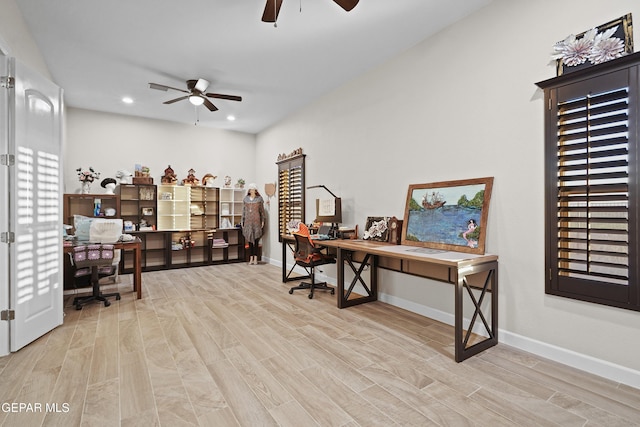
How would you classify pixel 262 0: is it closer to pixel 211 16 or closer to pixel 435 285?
pixel 211 16

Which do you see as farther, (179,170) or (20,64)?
(179,170)

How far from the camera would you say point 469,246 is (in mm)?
2830

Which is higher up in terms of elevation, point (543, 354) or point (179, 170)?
point (179, 170)

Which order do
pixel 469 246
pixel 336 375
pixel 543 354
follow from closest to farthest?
pixel 336 375 → pixel 543 354 → pixel 469 246

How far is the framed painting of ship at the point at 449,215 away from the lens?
9.18ft

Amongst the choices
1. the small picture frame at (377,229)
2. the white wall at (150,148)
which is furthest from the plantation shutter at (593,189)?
the white wall at (150,148)

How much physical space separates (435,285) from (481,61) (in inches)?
86.8

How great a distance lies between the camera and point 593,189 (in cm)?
215

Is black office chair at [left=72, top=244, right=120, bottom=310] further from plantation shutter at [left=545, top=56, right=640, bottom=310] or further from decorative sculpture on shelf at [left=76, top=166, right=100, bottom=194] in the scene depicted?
plantation shutter at [left=545, top=56, right=640, bottom=310]

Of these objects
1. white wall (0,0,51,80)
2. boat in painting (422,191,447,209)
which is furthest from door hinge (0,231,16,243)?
boat in painting (422,191,447,209)

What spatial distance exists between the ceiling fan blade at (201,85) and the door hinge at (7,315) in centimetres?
318

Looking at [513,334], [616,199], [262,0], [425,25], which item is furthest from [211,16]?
[513,334]

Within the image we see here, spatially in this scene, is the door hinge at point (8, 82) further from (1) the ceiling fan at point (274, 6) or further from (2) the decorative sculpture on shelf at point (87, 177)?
(2) the decorative sculpture on shelf at point (87, 177)

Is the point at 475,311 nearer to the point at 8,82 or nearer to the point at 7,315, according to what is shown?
the point at 7,315
